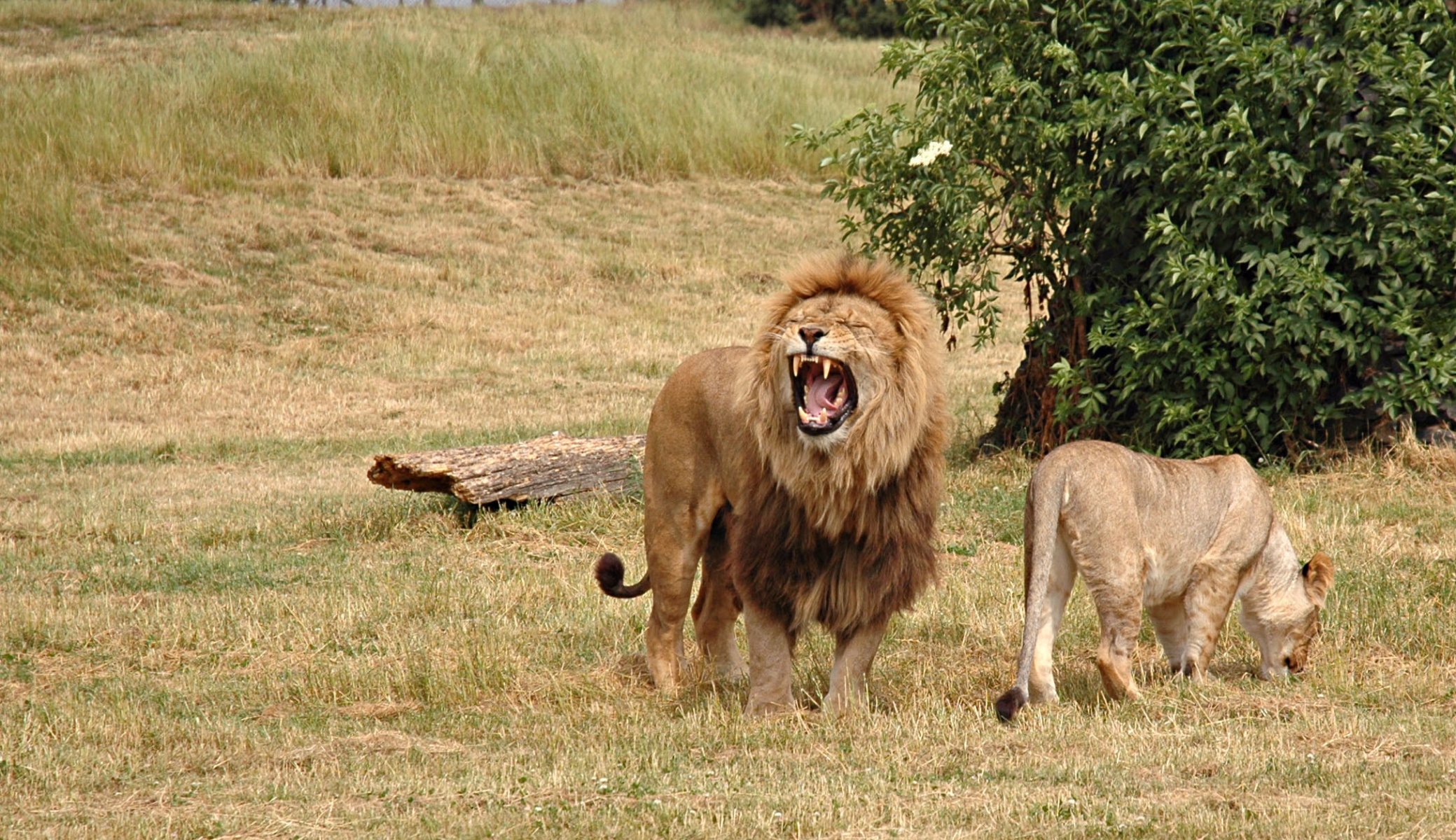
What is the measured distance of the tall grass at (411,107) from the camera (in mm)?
24516

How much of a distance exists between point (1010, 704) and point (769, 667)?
959 mm

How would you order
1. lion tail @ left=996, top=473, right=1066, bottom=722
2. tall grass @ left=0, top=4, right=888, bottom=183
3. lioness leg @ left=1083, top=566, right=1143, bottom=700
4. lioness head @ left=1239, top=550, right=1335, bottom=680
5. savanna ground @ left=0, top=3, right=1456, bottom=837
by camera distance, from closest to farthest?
1. savanna ground @ left=0, top=3, right=1456, bottom=837
2. lion tail @ left=996, top=473, right=1066, bottom=722
3. lioness leg @ left=1083, top=566, right=1143, bottom=700
4. lioness head @ left=1239, top=550, right=1335, bottom=680
5. tall grass @ left=0, top=4, right=888, bottom=183

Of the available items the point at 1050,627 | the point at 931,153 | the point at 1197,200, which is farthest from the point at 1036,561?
the point at 931,153

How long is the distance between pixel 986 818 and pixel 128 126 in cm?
2301

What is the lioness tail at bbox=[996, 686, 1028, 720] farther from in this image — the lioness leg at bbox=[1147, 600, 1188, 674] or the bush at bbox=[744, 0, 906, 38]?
the bush at bbox=[744, 0, 906, 38]

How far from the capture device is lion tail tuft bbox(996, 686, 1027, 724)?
5.93 meters

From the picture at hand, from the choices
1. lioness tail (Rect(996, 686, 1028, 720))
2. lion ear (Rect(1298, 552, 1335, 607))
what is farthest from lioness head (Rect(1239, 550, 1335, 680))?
lioness tail (Rect(996, 686, 1028, 720))

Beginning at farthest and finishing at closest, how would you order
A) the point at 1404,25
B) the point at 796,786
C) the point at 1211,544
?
the point at 1404,25
the point at 1211,544
the point at 796,786

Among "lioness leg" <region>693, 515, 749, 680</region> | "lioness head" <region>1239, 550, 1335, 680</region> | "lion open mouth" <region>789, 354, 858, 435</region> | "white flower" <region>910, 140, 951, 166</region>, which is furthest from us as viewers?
"white flower" <region>910, 140, 951, 166</region>

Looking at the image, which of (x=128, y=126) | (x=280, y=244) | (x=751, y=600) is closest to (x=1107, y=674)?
(x=751, y=600)

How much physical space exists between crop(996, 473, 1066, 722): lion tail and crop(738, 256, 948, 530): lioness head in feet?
1.97

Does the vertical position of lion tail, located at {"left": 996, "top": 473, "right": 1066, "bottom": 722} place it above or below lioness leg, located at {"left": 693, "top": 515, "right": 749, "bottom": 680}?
above

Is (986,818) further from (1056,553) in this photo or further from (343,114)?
(343,114)

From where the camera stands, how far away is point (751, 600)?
20.0ft
